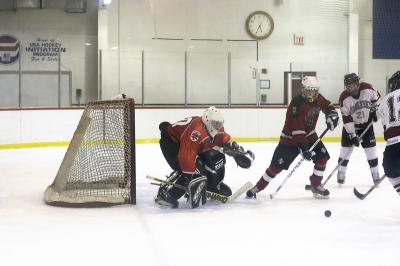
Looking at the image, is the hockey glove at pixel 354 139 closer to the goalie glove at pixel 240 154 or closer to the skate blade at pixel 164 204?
the goalie glove at pixel 240 154

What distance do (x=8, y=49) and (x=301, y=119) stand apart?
865 centimetres

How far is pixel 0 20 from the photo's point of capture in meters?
12.0

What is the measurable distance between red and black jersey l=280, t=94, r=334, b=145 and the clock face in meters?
8.17

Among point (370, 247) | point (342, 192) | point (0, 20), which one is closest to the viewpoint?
point (370, 247)

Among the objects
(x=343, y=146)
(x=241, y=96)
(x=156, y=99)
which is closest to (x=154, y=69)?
(x=156, y=99)

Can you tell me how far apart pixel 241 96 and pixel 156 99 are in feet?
5.28

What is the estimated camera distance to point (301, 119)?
424cm

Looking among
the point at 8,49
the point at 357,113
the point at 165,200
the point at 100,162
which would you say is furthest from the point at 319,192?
the point at 8,49

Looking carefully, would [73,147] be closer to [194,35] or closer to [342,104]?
[342,104]

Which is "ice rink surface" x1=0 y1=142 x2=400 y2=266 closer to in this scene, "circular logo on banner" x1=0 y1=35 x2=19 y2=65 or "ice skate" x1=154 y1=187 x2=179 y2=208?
"ice skate" x1=154 y1=187 x2=179 y2=208

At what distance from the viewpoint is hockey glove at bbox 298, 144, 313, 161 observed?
414 cm

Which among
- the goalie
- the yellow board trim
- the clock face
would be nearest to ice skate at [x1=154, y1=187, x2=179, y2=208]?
the goalie

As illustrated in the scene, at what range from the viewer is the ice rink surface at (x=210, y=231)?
2.68 m

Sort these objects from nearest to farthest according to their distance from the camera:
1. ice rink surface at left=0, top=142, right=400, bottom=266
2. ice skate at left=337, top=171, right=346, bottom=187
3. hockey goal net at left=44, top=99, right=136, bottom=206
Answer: ice rink surface at left=0, top=142, right=400, bottom=266, hockey goal net at left=44, top=99, right=136, bottom=206, ice skate at left=337, top=171, right=346, bottom=187
